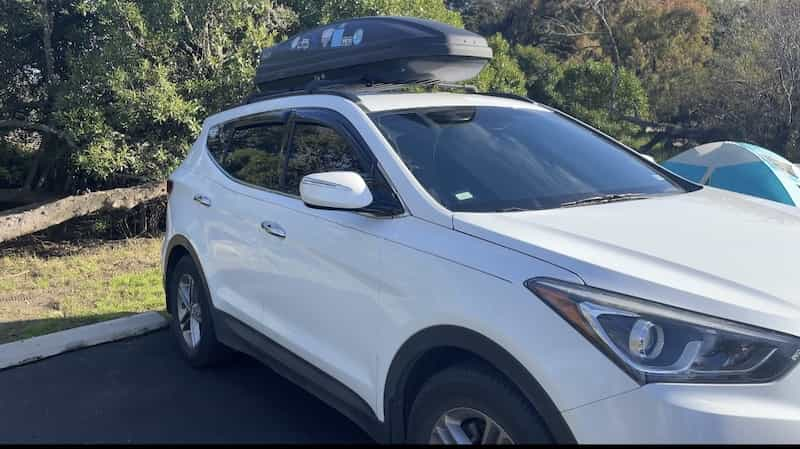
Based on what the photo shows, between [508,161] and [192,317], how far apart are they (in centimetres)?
260

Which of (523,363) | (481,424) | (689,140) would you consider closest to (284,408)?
(481,424)

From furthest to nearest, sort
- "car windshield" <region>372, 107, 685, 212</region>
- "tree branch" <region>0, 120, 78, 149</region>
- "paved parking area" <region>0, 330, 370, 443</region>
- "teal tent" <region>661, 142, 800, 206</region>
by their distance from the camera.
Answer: "tree branch" <region>0, 120, 78, 149</region>
"teal tent" <region>661, 142, 800, 206</region>
"paved parking area" <region>0, 330, 370, 443</region>
"car windshield" <region>372, 107, 685, 212</region>

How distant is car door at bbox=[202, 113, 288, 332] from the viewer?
12.0ft

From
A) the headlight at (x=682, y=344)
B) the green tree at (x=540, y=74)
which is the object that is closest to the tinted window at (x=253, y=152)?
the headlight at (x=682, y=344)

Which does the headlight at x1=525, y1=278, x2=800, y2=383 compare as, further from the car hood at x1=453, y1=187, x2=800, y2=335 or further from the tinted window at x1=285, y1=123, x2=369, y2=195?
the tinted window at x1=285, y1=123, x2=369, y2=195

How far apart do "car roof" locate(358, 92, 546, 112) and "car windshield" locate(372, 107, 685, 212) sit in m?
0.05

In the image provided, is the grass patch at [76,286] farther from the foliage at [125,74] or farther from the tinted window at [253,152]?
the tinted window at [253,152]

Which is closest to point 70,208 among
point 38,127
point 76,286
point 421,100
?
point 38,127

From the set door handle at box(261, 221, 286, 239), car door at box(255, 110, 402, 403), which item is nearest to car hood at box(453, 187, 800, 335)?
car door at box(255, 110, 402, 403)

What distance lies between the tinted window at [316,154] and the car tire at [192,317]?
121cm

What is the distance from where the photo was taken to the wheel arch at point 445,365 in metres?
2.04

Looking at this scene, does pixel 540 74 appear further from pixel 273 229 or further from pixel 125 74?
pixel 273 229

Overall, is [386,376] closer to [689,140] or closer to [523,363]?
[523,363]

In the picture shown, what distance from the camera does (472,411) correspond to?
2287 millimetres
